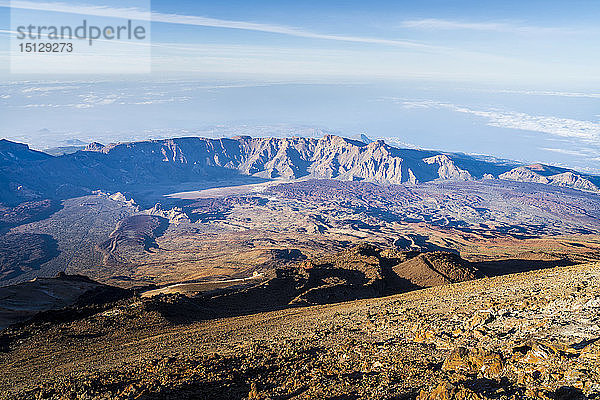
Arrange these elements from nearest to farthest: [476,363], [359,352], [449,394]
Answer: [449,394], [476,363], [359,352]

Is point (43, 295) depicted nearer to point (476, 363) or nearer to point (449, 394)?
point (476, 363)

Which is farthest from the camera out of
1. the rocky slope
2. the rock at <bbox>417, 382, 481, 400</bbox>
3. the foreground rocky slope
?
the rocky slope

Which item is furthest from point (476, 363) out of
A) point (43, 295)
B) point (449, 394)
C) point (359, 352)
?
point (43, 295)

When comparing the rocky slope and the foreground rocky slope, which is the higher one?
the foreground rocky slope

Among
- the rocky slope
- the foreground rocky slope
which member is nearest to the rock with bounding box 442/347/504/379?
the foreground rocky slope

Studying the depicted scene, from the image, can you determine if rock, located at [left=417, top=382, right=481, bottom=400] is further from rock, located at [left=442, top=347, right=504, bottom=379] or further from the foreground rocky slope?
Result: rock, located at [left=442, top=347, right=504, bottom=379]

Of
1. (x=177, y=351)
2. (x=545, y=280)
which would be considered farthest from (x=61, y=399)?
(x=545, y=280)

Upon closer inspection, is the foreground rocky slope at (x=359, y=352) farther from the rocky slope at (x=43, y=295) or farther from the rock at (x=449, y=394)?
the rocky slope at (x=43, y=295)

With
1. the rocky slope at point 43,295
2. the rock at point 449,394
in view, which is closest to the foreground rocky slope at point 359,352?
the rock at point 449,394

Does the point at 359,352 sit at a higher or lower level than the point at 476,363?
lower
